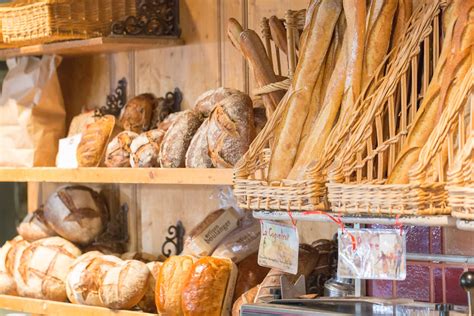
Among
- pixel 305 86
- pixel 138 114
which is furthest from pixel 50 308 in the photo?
pixel 305 86


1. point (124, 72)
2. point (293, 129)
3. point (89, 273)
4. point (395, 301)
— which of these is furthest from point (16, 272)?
point (395, 301)

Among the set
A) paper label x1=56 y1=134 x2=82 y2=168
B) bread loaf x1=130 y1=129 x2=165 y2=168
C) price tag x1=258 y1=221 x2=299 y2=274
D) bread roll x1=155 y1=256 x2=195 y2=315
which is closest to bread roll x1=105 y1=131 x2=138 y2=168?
bread loaf x1=130 y1=129 x2=165 y2=168

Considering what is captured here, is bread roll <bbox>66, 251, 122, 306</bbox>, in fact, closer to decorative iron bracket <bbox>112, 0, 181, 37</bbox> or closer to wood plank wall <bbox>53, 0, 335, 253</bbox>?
wood plank wall <bbox>53, 0, 335, 253</bbox>

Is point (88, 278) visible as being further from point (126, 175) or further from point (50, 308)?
point (126, 175)

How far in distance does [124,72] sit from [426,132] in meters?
1.72

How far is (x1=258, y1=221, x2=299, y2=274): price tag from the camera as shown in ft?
7.58

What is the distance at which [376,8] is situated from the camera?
88.7 inches

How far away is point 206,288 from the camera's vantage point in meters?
2.80

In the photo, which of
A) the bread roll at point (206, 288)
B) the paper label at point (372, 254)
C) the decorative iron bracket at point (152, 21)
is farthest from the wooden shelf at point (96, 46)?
the paper label at point (372, 254)

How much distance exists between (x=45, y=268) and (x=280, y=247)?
127cm

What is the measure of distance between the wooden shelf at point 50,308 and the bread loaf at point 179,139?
18.4 inches

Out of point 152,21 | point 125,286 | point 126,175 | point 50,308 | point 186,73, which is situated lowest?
point 50,308

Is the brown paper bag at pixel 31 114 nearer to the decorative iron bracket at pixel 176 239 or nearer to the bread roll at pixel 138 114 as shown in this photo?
the bread roll at pixel 138 114

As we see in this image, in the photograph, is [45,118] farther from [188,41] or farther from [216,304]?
[216,304]
